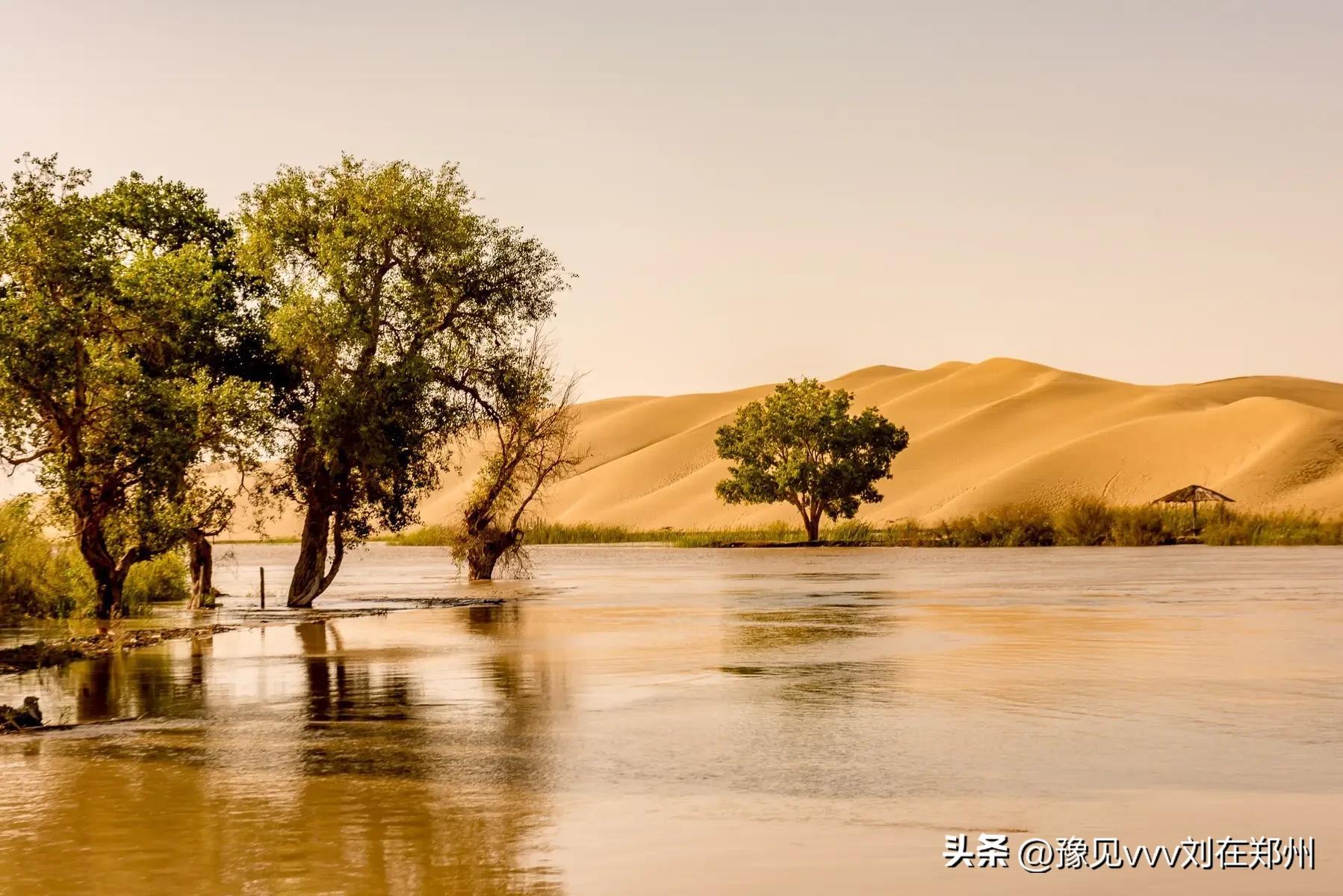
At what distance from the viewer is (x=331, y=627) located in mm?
29078

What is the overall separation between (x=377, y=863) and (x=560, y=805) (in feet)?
6.41

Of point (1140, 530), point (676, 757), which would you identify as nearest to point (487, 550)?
point (676, 757)

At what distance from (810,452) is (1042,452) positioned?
58.0 meters

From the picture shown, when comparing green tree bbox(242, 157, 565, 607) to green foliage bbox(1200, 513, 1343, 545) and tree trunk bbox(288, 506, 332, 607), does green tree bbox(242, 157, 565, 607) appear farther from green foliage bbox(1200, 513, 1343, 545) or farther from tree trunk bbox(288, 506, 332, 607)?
green foliage bbox(1200, 513, 1343, 545)

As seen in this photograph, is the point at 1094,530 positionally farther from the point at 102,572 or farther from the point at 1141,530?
the point at 102,572

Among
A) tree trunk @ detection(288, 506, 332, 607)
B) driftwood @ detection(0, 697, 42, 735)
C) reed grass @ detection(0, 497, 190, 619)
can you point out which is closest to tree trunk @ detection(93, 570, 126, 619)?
reed grass @ detection(0, 497, 190, 619)

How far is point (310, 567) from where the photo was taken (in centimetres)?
3662

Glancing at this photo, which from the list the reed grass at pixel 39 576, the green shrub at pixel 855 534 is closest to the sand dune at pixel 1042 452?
the green shrub at pixel 855 534

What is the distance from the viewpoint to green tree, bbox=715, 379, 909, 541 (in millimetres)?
84625

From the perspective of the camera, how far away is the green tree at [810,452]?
3332 inches

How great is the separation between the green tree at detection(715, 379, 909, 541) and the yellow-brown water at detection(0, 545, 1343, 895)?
189ft

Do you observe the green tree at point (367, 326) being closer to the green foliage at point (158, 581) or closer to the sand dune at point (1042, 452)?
the green foliage at point (158, 581)

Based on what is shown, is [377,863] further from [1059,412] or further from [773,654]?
[1059,412]

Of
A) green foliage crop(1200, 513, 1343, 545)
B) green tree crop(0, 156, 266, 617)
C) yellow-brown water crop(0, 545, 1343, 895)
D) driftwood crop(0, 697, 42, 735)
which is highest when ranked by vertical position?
green tree crop(0, 156, 266, 617)
